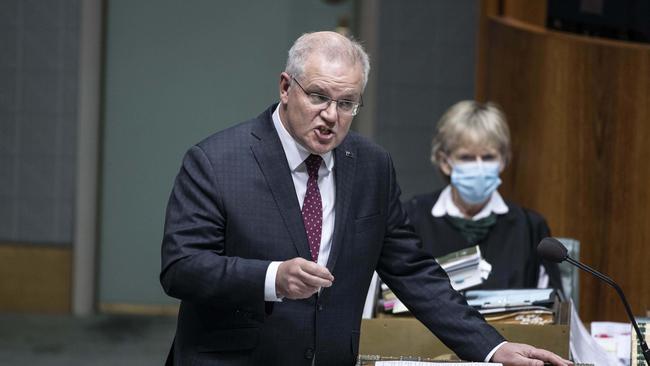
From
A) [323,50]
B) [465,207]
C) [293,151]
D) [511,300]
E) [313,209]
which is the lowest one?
[511,300]

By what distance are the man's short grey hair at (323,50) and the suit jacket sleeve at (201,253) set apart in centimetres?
28

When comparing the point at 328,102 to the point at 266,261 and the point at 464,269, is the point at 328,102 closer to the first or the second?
the point at 266,261

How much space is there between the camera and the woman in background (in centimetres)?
365

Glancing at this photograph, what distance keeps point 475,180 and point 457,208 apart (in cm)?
14

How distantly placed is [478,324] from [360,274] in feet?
0.93

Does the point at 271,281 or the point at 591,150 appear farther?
the point at 591,150

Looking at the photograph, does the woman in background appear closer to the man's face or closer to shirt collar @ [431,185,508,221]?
shirt collar @ [431,185,508,221]

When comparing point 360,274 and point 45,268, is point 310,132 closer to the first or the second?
point 360,274

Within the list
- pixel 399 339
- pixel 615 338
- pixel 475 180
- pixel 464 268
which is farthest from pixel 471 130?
pixel 399 339

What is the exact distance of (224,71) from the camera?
6.31 meters

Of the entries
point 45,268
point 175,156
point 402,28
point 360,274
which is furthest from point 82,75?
point 360,274

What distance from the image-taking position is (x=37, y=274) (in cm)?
627

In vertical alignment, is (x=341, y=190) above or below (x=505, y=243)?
above

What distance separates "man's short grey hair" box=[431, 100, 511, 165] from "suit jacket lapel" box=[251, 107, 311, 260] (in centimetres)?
139
